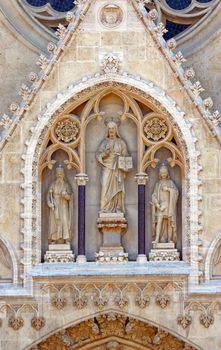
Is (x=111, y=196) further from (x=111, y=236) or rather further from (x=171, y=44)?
(x=171, y=44)

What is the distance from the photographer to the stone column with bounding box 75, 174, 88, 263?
2103 cm

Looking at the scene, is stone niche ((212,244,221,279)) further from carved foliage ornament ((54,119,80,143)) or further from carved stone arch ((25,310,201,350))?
carved foliage ornament ((54,119,80,143))

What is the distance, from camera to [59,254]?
21.0 m

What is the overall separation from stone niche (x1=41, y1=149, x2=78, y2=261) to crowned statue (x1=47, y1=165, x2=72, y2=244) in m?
0.06

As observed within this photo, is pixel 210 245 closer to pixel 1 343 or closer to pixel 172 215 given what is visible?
pixel 172 215

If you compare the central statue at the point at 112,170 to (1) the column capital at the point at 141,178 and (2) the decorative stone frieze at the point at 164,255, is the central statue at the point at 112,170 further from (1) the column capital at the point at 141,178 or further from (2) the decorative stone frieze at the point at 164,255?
(2) the decorative stone frieze at the point at 164,255

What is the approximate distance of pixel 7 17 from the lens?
2223 cm

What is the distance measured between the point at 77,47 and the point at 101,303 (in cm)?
301

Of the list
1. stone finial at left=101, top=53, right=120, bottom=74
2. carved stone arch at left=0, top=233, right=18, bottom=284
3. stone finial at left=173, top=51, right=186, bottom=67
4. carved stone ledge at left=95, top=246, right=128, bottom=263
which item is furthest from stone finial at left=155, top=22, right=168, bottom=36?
carved stone arch at left=0, top=233, right=18, bottom=284

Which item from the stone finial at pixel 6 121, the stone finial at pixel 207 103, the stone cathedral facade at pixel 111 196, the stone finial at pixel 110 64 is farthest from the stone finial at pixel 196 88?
the stone finial at pixel 6 121

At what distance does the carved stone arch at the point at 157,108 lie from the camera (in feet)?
68.4

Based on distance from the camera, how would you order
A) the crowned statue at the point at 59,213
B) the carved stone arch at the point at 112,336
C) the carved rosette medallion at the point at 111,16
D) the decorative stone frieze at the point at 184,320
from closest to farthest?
the decorative stone frieze at the point at 184,320 → the carved stone arch at the point at 112,336 → the crowned statue at the point at 59,213 → the carved rosette medallion at the point at 111,16

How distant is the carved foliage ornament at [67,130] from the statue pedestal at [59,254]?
4.12 feet

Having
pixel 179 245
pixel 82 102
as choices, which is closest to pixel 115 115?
pixel 82 102
